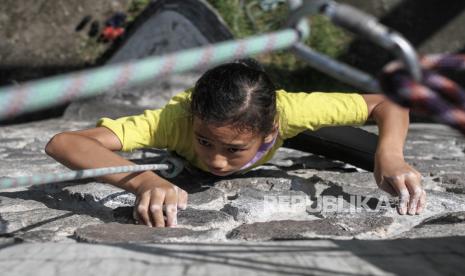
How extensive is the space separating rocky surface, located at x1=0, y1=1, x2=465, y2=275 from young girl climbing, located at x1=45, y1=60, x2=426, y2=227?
0.28ft

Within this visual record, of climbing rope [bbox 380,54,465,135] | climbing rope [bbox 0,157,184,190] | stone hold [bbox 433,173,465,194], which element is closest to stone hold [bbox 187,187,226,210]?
climbing rope [bbox 0,157,184,190]

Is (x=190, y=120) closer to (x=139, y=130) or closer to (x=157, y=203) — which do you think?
(x=139, y=130)

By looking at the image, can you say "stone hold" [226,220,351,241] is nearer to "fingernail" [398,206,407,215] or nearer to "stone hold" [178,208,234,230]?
"stone hold" [178,208,234,230]

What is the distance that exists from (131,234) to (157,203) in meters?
0.13

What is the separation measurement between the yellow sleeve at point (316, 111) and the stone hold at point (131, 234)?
0.62 meters

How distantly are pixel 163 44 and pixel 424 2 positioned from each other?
101 inches

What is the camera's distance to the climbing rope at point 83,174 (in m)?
1.57

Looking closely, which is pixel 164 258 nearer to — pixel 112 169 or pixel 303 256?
pixel 303 256

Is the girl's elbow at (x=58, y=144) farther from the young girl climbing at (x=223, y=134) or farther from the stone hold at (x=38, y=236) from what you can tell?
the stone hold at (x=38, y=236)

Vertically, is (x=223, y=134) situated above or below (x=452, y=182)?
above

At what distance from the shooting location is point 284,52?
18.4ft

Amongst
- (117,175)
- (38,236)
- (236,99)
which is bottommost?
(38,236)

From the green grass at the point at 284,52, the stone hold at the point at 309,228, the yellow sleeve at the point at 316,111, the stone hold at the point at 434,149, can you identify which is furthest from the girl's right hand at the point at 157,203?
the green grass at the point at 284,52

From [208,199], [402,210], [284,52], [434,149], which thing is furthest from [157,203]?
[284,52]
